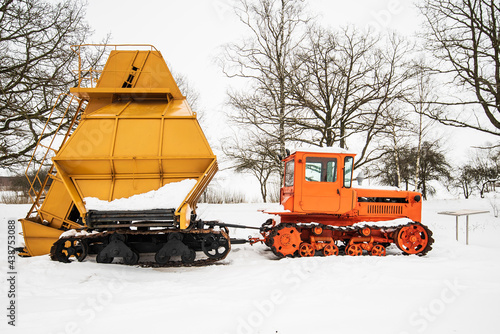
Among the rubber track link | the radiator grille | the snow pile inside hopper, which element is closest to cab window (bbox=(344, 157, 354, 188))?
the radiator grille

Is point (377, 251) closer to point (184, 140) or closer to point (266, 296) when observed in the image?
point (266, 296)

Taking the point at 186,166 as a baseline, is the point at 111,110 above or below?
above

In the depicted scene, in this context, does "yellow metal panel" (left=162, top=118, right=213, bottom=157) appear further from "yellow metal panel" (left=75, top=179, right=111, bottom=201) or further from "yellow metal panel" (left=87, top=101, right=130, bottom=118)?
"yellow metal panel" (left=75, top=179, right=111, bottom=201)


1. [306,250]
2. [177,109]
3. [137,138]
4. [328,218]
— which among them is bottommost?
[306,250]

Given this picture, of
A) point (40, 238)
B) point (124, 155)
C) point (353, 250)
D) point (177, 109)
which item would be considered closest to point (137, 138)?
point (124, 155)

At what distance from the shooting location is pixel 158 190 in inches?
255

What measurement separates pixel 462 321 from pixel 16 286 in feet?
21.1

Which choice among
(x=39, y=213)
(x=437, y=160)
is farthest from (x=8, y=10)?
(x=437, y=160)

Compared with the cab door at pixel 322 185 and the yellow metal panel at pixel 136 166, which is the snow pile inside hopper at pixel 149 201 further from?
the cab door at pixel 322 185

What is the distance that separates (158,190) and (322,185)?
12.3 ft

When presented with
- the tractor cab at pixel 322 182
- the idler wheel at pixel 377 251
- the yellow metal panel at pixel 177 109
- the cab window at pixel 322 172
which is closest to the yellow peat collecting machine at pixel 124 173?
the yellow metal panel at pixel 177 109

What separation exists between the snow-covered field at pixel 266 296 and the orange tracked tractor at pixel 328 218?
629 millimetres

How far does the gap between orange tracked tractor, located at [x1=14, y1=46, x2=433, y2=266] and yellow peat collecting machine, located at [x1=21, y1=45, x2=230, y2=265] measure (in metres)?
0.02

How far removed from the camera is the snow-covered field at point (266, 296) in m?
3.81
